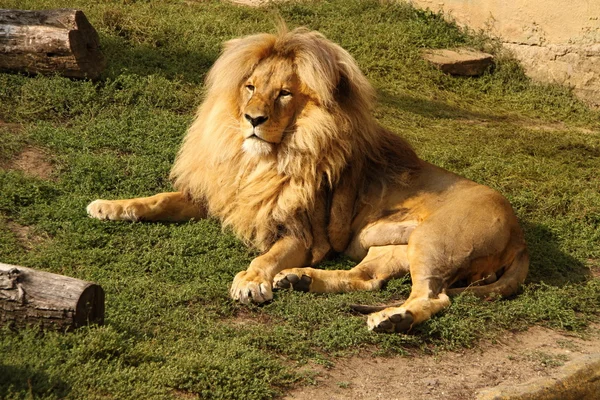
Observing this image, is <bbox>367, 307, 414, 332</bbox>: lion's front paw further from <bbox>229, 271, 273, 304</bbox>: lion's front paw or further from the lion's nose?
the lion's nose

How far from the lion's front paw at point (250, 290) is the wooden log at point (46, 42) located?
3141mm

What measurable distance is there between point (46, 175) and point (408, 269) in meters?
2.50

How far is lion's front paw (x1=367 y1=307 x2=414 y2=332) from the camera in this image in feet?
15.2

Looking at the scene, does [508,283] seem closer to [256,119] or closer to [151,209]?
[256,119]

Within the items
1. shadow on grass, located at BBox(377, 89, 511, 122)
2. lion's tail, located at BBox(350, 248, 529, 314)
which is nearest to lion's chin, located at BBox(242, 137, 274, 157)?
lion's tail, located at BBox(350, 248, 529, 314)

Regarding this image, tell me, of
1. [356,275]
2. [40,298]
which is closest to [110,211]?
[356,275]

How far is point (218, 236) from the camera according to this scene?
5.64 meters

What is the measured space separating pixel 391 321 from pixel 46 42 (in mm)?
3924

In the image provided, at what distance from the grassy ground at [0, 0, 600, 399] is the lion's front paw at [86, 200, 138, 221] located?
8 cm

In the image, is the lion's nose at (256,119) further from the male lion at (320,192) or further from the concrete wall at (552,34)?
the concrete wall at (552,34)

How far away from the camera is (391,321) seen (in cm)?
466

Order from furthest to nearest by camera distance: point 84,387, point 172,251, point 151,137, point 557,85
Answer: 1. point 557,85
2. point 151,137
3. point 172,251
4. point 84,387

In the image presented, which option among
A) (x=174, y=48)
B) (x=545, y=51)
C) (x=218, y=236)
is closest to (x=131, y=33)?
(x=174, y=48)

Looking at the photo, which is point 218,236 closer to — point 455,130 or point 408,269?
point 408,269
